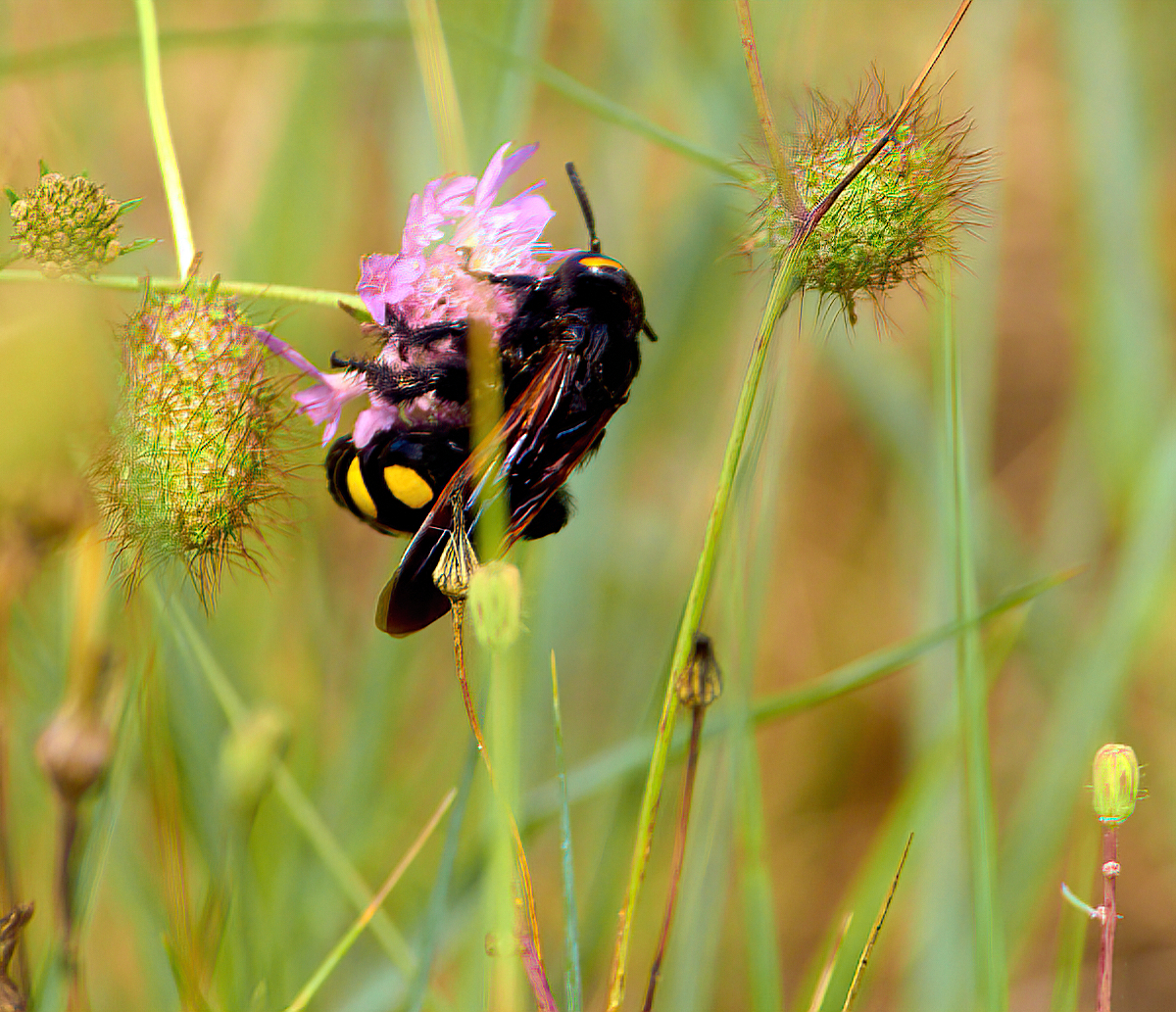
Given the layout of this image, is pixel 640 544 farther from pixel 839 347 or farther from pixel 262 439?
pixel 262 439

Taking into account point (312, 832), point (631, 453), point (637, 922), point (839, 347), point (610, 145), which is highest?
point (610, 145)

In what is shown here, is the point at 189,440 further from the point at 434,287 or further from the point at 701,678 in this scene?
the point at 701,678

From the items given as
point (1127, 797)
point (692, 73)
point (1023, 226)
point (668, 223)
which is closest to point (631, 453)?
point (668, 223)

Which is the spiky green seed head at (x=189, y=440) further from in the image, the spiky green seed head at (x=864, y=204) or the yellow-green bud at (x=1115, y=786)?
the yellow-green bud at (x=1115, y=786)

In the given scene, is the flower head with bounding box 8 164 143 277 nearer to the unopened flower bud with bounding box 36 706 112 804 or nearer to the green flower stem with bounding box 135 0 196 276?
the green flower stem with bounding box 135 0 196 276

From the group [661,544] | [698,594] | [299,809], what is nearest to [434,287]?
[698,594]

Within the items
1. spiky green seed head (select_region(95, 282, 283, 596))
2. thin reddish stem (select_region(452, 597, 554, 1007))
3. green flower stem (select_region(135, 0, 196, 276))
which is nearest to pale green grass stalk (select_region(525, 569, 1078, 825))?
thin reddish stem (select_region(452, 597, 554, 1007))

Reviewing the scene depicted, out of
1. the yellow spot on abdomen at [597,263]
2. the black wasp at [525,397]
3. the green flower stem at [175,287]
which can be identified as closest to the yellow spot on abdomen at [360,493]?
the black wasp at [525,397]
